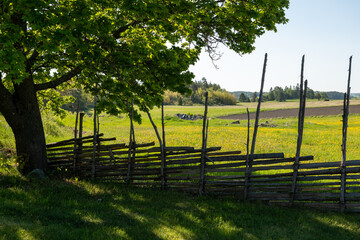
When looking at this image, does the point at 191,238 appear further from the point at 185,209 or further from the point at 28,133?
the point at 28,133

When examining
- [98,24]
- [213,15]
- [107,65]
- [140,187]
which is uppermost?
[213,15]

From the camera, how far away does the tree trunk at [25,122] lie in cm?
836

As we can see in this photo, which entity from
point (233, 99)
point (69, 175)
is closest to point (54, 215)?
point (69, 175)

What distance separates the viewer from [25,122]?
332 inches

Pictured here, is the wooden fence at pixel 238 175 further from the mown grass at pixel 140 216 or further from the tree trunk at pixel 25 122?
the tree trunk at pixel 25 122

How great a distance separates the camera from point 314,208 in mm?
7152

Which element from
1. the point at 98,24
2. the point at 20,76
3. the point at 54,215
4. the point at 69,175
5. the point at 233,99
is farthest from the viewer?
the point at 233,99

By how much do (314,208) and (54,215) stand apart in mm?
5975

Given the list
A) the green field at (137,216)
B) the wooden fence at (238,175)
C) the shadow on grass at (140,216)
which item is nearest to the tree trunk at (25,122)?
the green field at (137,216)

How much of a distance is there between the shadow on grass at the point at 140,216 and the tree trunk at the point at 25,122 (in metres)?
0.79

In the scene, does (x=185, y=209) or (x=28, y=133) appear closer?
(x=185, y=209)

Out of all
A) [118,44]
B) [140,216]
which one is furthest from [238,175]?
[118,44]

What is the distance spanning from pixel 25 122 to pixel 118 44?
3.54 m

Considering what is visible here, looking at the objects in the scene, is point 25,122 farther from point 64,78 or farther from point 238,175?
point 238,175
